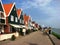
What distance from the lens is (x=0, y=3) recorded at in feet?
119

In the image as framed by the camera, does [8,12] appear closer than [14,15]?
Yes

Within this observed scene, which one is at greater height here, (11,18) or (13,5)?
(13,5)

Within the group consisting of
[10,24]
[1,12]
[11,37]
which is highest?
[1,12]

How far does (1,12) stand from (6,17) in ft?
10.0

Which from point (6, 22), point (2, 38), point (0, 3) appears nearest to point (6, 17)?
point (6, 22)

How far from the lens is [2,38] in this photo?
29484 millimetres

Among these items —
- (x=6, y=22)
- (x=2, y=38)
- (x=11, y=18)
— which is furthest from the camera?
(x=11, y=18)

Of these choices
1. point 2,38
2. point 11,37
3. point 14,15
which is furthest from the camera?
point 14,15

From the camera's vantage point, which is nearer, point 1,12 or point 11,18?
point 1,12

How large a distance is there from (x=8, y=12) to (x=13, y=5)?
4.20 meters

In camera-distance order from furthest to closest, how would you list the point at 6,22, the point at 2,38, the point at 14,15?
the point at 14,15 < the point at 6,22 < the point at 2,38

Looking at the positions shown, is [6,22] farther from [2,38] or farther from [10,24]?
[2,38]

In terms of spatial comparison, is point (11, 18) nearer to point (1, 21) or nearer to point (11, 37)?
point (1, 21)

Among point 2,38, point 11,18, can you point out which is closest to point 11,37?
point 2,38
